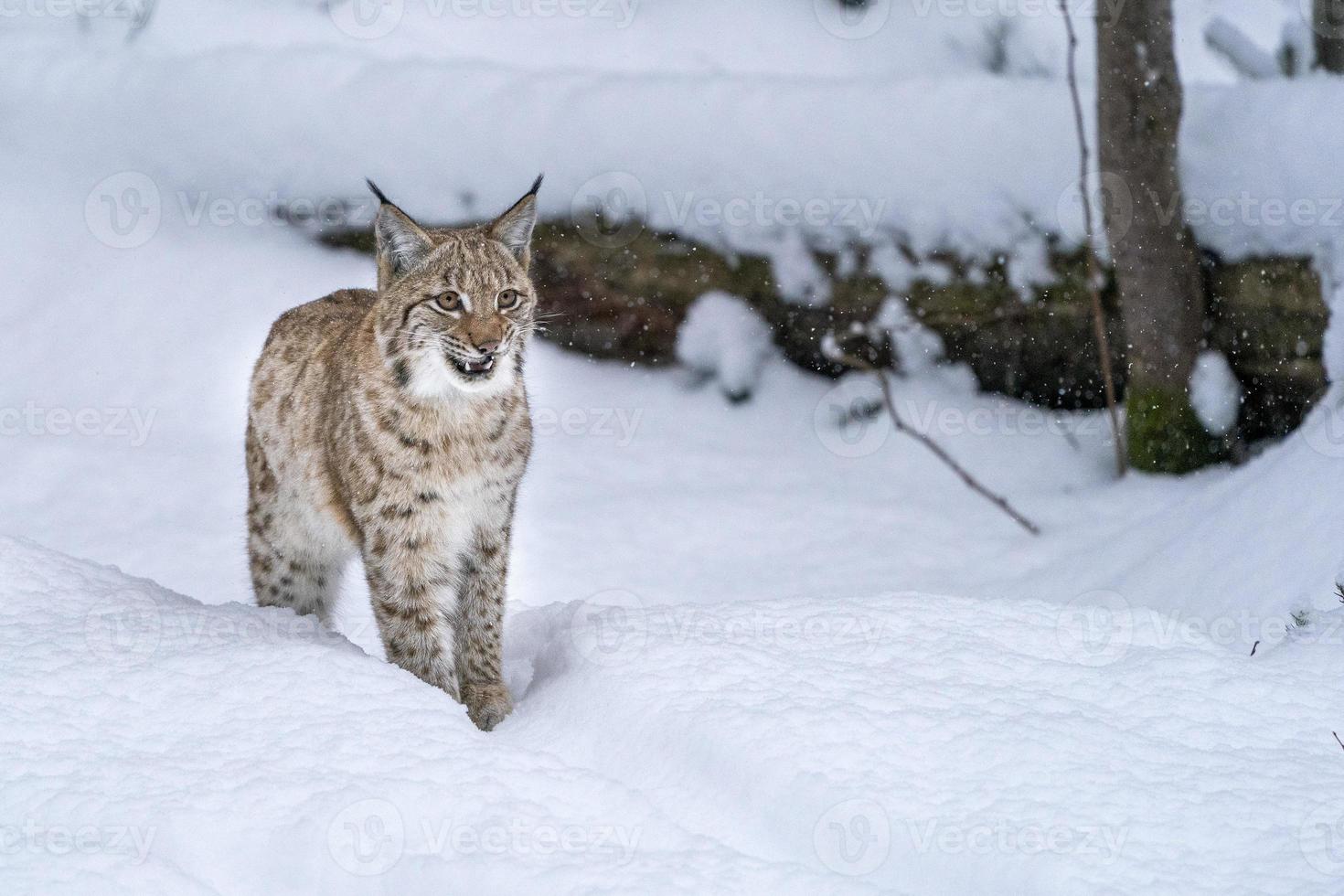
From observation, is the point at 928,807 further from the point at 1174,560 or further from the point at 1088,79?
the point at 1088,79

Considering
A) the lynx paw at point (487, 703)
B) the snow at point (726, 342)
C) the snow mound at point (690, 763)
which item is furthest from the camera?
the snow at point (726, 342)

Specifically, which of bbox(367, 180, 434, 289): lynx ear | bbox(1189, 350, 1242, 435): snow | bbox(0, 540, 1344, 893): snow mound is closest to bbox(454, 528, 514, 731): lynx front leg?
bbox(0, 540, 1344, 893): snow mound

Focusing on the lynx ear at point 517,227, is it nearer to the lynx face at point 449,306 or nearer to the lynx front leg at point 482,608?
the lynx face at point 449,306

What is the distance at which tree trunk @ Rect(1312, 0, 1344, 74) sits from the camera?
704 cm

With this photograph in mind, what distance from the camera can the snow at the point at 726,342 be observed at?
7.55 m

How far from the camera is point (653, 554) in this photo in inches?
258

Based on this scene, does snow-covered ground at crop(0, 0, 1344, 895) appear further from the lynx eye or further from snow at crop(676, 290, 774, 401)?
the lynx eye

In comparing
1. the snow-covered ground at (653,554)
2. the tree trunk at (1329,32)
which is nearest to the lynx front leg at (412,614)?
the snow-covered ground at (653,554)

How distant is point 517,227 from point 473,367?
20.4 inches

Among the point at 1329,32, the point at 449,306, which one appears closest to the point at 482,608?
the point at 449,306

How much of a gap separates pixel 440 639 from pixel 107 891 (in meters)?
1.64

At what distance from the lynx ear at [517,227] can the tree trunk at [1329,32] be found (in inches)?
195

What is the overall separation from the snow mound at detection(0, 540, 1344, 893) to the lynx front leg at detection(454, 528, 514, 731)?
0.43m

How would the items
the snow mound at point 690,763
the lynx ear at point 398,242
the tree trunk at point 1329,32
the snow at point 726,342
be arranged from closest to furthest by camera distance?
1. the snow mound at point 690,763
2. the lynx ear at point 398,242
3. the tree trunk at point 1329,32
4. the snow at point 726,342
